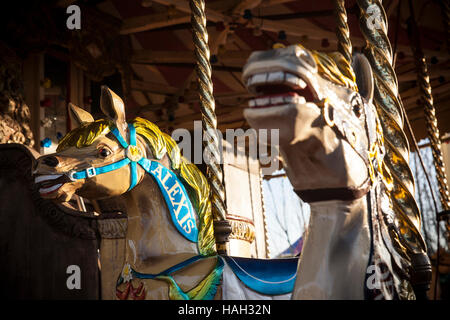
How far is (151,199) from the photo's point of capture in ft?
7.62

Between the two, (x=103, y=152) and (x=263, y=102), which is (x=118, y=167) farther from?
(x=263, y=102)

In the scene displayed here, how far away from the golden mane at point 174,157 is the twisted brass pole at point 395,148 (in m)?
1.06

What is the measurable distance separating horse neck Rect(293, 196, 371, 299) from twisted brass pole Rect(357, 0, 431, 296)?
0.20 m

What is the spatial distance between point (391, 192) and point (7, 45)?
4.23 m

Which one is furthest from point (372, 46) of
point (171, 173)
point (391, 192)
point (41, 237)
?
point (41, 237)

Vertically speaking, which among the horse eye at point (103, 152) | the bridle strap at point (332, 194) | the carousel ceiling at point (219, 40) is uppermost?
the carousel ceiling at point (219, 40)

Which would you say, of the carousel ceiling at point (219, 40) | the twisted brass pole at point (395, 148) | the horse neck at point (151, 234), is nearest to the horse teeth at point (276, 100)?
the twisted brass pole at point (395, 148)

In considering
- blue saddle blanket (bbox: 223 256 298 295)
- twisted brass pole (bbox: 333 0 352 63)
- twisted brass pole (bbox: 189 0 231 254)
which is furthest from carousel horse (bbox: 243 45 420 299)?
twisted brass pole (bbox: 189 0 231 254)

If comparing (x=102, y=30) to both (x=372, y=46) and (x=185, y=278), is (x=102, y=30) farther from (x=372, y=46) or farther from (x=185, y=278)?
(x=372, y=46)

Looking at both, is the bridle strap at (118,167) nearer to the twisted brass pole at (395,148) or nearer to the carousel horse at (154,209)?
the carousel horse at (154,209)

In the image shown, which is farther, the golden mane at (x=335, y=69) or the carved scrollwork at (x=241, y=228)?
the carved scrollwork at (x=241, y=228)

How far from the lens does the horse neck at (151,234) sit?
7.34ft

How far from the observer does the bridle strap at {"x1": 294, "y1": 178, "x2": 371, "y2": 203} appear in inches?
46.4

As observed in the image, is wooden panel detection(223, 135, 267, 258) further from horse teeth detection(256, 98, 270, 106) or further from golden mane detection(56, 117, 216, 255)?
horse teeth detection(256, 98, 270, 106)
